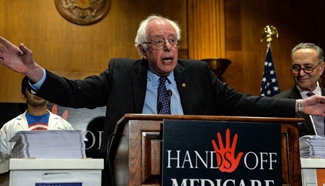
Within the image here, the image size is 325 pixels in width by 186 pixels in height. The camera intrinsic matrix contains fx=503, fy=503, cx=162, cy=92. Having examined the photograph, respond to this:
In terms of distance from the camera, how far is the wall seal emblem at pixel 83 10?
5.17 meters

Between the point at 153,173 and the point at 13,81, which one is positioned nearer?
the point at 153,173

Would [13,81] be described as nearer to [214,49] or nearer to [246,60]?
[214,49]

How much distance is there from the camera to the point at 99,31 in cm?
527

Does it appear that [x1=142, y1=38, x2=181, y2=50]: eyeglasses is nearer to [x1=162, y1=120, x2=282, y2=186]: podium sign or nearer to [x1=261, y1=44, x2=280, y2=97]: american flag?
[x1=162, y1=120, x2=282, y2=186]: podium sign

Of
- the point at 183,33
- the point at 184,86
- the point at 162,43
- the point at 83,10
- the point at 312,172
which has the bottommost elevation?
the point at 312,172

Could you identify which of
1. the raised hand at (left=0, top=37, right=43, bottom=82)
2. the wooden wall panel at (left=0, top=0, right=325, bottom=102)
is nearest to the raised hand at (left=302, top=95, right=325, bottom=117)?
the raised hand at (left=0, top=37, right=43, bottom=82)

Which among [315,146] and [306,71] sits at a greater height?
[306,71]

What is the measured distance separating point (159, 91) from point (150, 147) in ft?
2.42

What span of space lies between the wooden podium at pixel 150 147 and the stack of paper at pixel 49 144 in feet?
0.65

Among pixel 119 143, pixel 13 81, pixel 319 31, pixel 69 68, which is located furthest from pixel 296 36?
pixel 119 143

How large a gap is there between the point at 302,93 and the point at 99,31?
241 centimetres

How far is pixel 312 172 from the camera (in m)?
2.08

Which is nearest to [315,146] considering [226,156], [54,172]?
[226,156]

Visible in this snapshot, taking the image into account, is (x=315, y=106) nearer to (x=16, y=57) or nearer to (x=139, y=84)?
(x=139, y=84)
